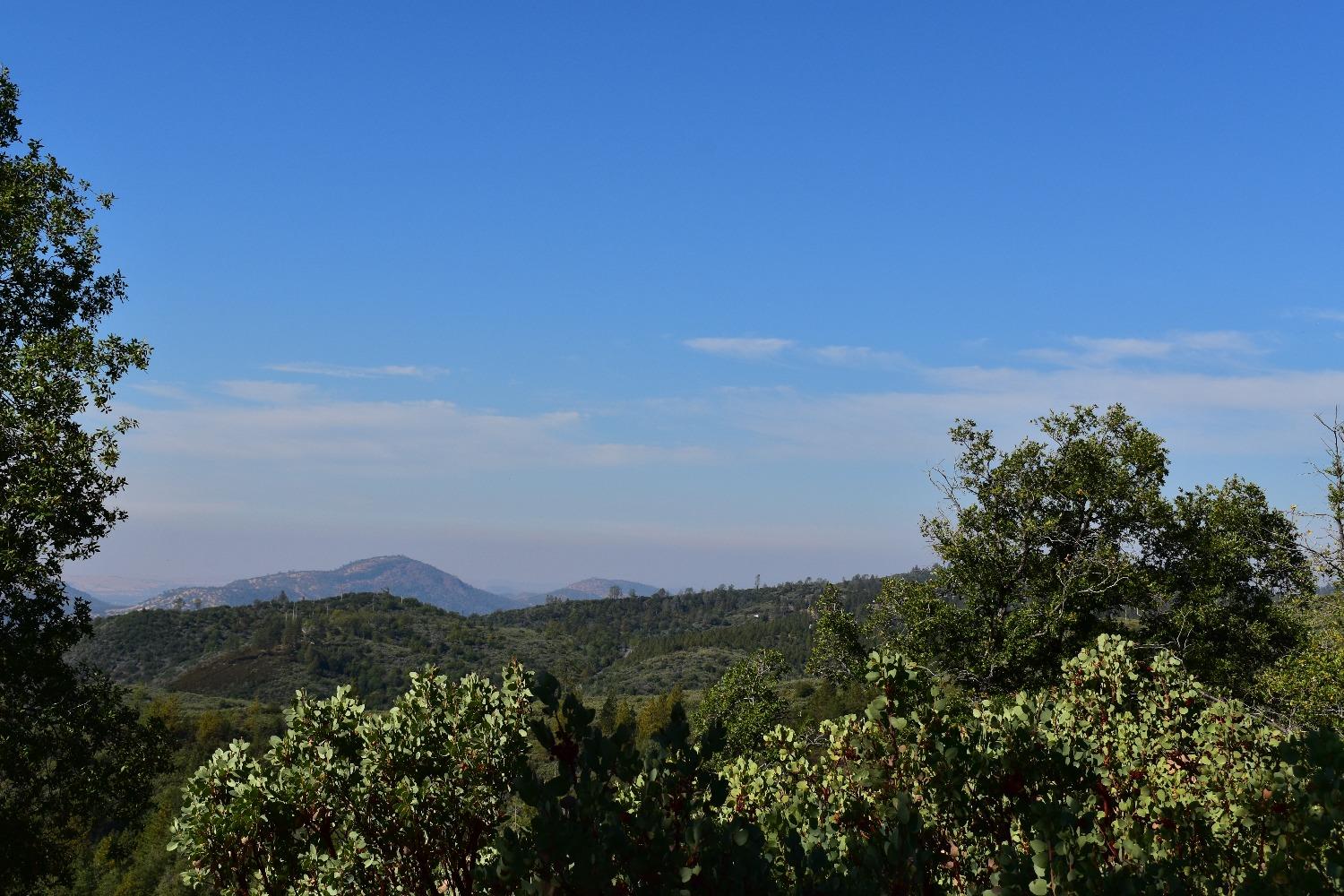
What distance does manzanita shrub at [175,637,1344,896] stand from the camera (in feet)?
14.9

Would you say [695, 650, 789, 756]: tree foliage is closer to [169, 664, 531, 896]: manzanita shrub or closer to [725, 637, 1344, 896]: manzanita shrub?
[725, 637, 1344, 896]: manzanita shrub

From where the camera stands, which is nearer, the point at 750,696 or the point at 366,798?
the point at 366,798

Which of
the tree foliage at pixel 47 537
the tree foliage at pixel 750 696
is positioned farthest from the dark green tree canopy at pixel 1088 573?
the tree foliage at pixel 47 537

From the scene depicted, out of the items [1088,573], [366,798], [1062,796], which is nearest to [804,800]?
[1062,796]

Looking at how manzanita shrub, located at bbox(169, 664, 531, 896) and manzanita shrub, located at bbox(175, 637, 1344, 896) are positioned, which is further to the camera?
manzanita shrub, located at bbox(169, 664, 531, 896)

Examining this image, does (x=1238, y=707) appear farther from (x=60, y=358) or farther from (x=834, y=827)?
(x=60, y=358)

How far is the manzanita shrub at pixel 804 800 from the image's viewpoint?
14.9ft

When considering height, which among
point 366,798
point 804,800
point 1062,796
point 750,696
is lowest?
point 750,696

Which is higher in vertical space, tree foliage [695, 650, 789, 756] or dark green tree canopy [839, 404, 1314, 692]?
dark green tree canopy [839, 404, 1314, 692]

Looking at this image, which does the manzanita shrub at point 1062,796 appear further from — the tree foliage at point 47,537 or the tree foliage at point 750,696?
the tree foliage at point 750,696

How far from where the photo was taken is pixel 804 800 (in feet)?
22.5

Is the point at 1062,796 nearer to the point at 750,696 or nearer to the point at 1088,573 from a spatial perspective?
the point at 1088,573

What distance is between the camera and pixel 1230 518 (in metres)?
27.9

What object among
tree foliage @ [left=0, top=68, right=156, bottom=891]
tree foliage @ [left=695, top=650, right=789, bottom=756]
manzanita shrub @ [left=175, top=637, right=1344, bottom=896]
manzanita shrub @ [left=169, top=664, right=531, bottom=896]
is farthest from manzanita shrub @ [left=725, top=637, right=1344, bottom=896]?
tree foliage @ [left=695, top=650, right=789, bottom=756]
